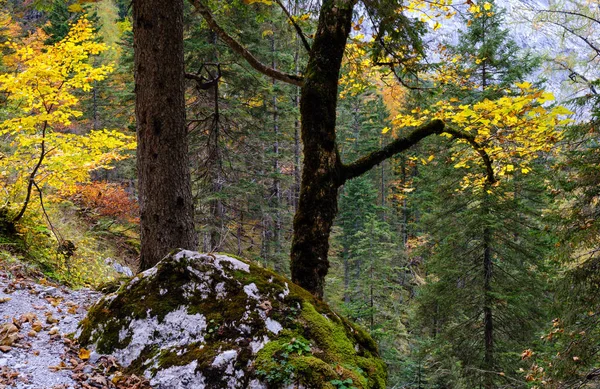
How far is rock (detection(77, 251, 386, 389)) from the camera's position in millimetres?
2199

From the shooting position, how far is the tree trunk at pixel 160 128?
3.90 metres

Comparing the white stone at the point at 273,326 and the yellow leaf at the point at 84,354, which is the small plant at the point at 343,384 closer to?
the white stone at the point at 273,326

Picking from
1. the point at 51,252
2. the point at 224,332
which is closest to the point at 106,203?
the point at 51,252

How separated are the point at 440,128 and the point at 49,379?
3.96 m

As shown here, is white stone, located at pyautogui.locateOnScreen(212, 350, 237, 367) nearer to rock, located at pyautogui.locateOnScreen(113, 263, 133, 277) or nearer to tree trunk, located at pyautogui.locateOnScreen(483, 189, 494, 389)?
rock, located at pyautogui.locateOnScreen(113, 263, 133, 277)

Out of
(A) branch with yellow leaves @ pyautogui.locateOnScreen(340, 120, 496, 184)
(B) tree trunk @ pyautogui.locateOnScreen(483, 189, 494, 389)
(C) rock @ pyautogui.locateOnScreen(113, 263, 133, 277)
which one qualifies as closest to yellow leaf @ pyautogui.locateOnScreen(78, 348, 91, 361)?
(A) branch with yellow leaves @ pyautogui.locateOnScreen(340, 120, 496, 184)

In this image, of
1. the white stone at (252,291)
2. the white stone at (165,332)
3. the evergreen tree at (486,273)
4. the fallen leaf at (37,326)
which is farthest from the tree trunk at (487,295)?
the fallen leaf at (37,326)

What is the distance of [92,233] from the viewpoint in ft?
32.1

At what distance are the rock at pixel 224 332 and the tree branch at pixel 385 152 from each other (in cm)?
140

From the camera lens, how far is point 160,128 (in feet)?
13.0

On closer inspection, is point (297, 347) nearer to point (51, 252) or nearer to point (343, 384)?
point (343, 384)

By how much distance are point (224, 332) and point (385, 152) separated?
2403 millimetres

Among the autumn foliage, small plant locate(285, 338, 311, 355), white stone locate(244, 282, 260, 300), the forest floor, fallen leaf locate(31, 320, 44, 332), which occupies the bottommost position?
the forest floor

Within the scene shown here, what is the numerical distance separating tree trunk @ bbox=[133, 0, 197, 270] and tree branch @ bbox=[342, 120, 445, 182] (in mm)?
1889
